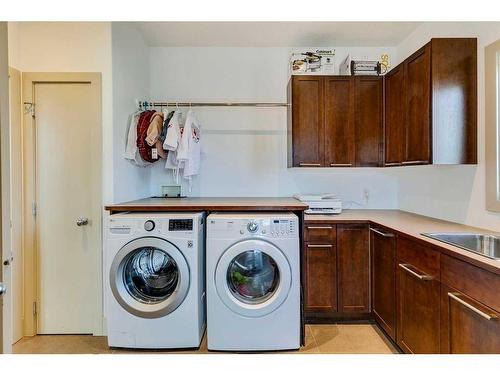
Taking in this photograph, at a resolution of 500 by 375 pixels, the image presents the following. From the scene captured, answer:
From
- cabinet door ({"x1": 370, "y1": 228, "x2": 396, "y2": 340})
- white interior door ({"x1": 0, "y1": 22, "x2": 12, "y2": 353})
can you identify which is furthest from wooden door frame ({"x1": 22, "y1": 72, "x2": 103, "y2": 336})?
cabinet door ({"x1": 370, "y1": 228, "x2": 396, "y2": 340})

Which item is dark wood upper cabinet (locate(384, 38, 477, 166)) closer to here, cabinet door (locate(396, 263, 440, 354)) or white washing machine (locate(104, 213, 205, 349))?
cabinet door (locate(396, 263, 440, 354))

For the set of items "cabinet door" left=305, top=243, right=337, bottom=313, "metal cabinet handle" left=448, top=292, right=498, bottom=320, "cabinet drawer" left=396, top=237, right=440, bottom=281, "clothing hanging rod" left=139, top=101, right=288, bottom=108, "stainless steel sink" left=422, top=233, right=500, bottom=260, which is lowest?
"cabinet door" left=305, top=243, right=337, bottom=313

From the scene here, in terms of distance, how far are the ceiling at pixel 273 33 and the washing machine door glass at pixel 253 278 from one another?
205 cm

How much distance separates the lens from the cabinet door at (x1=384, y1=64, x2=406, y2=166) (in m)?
2.57

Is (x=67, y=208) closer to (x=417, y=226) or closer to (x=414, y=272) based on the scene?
(x=414, y=272)

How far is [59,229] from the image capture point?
2.48 m

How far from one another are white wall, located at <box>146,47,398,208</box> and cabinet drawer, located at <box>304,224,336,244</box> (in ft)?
2.50

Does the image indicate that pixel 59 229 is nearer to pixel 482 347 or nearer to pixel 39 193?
pixel 39 193

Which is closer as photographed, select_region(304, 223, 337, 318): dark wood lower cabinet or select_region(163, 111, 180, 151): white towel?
select_region(304, 223, 337, 318): dark wood lower cabinet

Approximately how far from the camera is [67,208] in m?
2.47

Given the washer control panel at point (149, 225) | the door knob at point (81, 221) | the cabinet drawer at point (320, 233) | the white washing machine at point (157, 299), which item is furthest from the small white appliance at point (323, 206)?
the door knob at point (81, 221)

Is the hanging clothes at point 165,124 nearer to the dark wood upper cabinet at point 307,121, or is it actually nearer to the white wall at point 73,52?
the white wall at point 73,52
